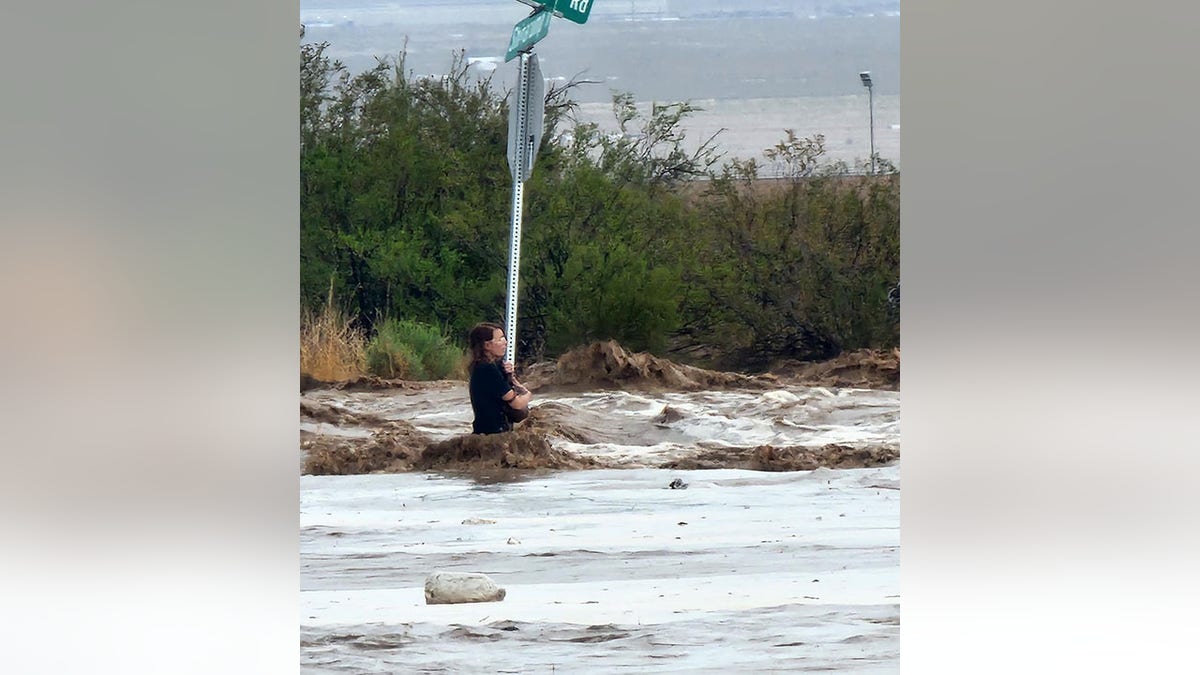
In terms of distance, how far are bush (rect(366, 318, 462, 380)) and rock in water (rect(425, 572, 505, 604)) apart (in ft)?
2.52

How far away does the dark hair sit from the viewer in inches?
242

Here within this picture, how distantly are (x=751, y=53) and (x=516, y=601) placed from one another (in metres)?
2.27

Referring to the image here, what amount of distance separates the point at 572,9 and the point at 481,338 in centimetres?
130

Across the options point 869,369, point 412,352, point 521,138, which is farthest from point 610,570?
point 521,138

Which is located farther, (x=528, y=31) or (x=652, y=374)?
(x=652, y=374)
